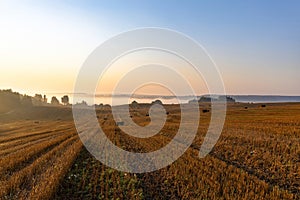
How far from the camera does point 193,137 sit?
2586cm

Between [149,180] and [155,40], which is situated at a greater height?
[155,40]

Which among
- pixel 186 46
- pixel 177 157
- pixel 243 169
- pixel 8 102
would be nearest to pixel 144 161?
pixel 177 157

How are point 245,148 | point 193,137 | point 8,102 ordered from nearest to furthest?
point 245,148
point 193,137
point 8,102

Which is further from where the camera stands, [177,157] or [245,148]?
[245,148]

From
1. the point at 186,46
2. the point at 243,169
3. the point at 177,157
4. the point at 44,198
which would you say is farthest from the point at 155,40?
the point at 44,198

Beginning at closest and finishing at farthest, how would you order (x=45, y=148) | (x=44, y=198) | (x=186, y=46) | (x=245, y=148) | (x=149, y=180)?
(x=44, y=198), (x=149, y=180), (x=186, y=46), (x=245, y=148), (x=45, y=148)

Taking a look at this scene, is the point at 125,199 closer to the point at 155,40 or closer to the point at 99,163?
the point at 99,163

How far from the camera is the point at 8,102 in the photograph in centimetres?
15688

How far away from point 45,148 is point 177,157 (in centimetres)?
1025

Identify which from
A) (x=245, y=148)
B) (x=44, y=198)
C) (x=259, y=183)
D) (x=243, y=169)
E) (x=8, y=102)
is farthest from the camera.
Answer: (x=8, y=102)

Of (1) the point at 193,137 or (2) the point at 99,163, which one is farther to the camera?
(1) the point at 193,137

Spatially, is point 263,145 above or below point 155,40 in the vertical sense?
below

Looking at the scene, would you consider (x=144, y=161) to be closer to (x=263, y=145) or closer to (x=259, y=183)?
(x=259, y=183)

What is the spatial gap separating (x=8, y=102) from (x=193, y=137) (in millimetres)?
149985
